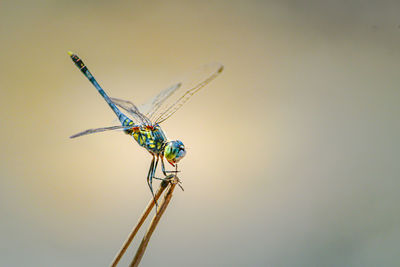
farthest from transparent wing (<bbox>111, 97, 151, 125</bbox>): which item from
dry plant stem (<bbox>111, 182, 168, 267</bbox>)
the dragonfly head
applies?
dry plant stem (<bbox>111, 182, 168, 267</bbox>)

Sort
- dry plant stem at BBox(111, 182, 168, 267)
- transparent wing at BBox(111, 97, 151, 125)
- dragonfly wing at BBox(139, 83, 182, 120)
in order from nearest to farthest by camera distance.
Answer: dry plant stem at BBox(111, 182, 168, 267) < transparent wing at BBox(111, 97, 151, 125) < dragonfly wing at BBox(139, 83, 182, 120)

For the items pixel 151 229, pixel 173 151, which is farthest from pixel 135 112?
pixel 151 229

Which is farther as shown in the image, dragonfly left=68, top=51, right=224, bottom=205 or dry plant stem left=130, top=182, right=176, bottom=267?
dragonfly left=68, top=51, right=224, bottom=205

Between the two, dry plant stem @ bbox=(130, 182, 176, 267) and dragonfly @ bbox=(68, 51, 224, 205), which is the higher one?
dragonfly @ bbox=(68, 51, 224, 205)

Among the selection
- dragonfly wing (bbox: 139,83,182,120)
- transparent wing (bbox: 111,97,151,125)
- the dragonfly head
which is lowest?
the dragonfly head

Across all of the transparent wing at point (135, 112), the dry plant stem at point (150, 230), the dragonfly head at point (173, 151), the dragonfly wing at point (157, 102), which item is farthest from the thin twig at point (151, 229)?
the dragonfly wing at point (157, 102)

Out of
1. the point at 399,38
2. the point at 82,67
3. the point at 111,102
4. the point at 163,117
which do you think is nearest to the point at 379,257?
the point at 399,38

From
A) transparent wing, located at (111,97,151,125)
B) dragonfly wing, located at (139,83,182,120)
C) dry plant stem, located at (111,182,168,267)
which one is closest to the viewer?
dry plant stem, located at (111,182,168,267)

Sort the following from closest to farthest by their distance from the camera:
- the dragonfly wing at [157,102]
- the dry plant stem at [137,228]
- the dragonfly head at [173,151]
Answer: the dry plant stem at [137,228], the dragonfly head at [173,151], the dragonfly wing at [157,102]

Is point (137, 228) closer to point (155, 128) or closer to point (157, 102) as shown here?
point (155, 128)

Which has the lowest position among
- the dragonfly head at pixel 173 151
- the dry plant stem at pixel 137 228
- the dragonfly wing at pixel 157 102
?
the dry plant stem at pixel 137 228

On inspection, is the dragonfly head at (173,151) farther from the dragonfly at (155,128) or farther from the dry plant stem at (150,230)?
the dry plant stem at (150,230)

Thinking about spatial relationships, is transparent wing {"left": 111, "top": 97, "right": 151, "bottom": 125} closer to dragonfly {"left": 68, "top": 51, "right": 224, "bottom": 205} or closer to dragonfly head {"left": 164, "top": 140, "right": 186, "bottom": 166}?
dragonfly {"left": 68, "top": 51, "right": 224, "bottom": 205}
